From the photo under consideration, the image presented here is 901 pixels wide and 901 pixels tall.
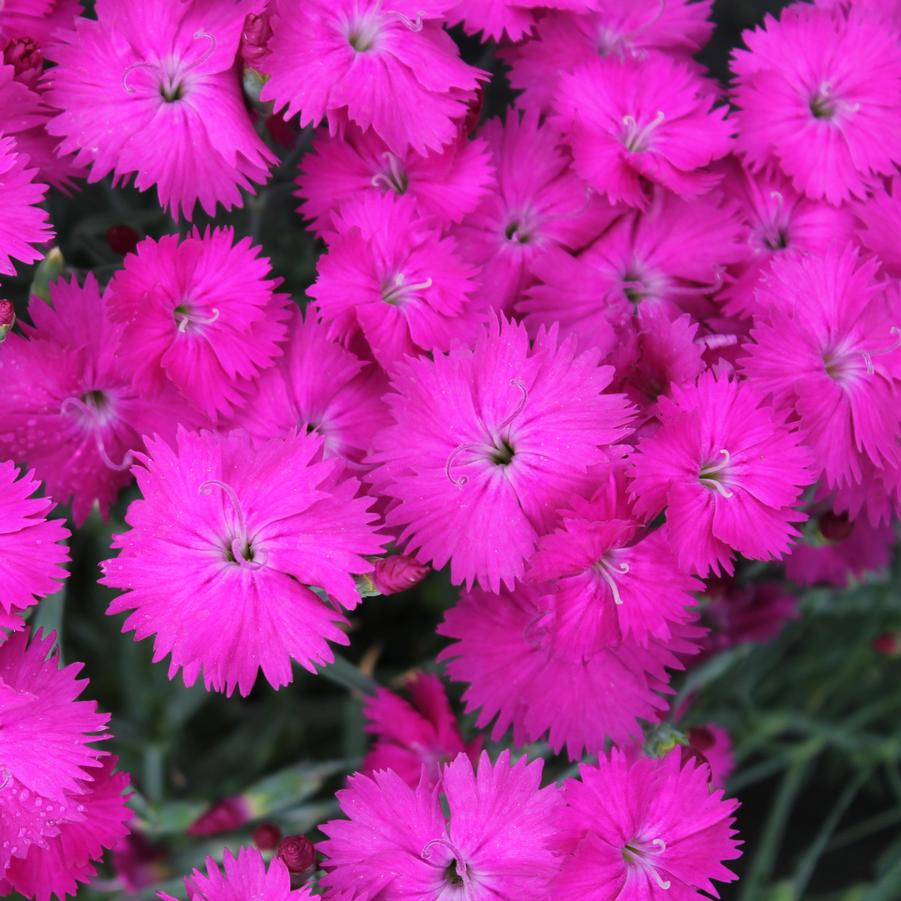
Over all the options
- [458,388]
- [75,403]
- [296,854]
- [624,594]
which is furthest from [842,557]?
[75,403]

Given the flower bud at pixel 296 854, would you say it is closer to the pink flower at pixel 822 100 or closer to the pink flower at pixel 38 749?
the pink flower at pixel 38 749

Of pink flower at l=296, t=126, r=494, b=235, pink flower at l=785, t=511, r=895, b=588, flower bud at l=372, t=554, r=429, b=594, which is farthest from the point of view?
pink flower at l=785, t=511, r=895, b=588

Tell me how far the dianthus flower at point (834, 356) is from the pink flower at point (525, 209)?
0.53ft

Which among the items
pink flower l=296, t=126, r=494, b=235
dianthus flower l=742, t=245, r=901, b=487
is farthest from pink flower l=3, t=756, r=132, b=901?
dianthus flower l=742, t=245, r=901, b=487

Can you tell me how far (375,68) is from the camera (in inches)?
30.6

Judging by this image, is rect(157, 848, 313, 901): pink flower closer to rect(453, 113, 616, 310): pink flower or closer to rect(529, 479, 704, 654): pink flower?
rect(529, 479, 704, 654): pink flower

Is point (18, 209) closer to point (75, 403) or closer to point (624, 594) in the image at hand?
point (75, 403)

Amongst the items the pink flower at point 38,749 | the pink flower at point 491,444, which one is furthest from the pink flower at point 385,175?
the pink flower at point 38,749

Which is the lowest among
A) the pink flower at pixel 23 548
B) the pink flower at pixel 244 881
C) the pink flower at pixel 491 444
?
the pink flower at pixel 244 881

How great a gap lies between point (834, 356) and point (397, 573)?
1.27 ft

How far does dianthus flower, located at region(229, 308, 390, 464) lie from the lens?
2.58 ft

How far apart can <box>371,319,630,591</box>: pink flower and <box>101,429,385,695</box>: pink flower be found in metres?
0.05

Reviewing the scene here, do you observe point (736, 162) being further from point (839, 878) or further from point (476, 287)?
point (839, 878)

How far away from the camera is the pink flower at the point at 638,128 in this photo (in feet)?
2.70
